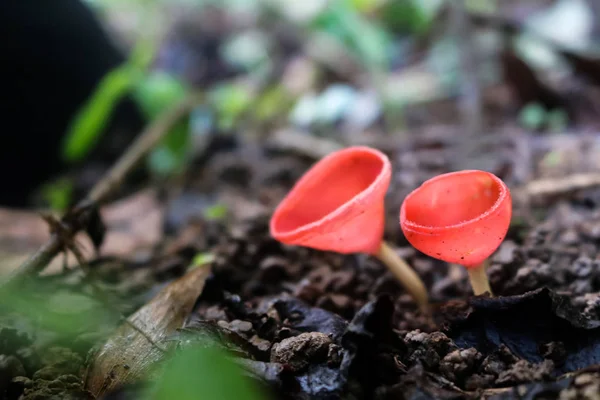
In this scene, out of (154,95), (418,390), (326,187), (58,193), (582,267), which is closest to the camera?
(418,390)

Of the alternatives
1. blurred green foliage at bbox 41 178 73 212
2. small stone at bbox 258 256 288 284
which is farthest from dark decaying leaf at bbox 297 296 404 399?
blurred green foliage at bbox 41 178 73 212

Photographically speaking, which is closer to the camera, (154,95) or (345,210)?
(345,210)

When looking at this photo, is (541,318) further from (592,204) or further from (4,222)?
(4,222)

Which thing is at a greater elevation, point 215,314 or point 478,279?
point 215,314

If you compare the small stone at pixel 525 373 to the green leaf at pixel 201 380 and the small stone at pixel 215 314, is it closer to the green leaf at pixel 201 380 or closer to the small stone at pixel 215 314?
the green leaf at pixel 201 380

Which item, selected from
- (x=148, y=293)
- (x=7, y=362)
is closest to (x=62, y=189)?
(x=148, y=293)

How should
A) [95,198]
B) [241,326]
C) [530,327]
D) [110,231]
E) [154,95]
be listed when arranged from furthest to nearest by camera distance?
[154,95]
[110,231]
[95,198]
[241,326]
[530,327]

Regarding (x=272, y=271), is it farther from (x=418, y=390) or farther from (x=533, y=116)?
(x=533, y=116)

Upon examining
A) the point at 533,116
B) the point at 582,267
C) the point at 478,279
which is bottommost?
the point at 533,116

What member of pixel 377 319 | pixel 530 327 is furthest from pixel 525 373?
pixel 377 319
